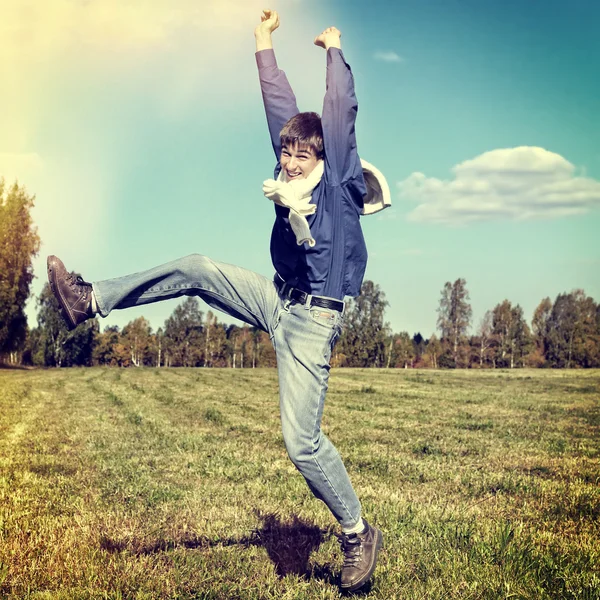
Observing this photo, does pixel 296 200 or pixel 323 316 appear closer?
pixel 296 200

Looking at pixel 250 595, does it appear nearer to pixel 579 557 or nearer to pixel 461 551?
pixel 461 551

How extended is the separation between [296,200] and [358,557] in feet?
7.45

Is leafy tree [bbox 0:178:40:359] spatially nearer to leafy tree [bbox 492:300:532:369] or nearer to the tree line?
the tree line

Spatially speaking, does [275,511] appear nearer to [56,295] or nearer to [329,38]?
[56,295]

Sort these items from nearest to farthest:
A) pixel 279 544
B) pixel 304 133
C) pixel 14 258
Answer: pixel 304 133, pixel 279 544, pixel 14 258

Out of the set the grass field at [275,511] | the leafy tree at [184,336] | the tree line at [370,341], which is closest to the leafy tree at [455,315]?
the tree line at [370,341]

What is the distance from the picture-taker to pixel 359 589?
163 inches

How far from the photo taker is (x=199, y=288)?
424 cm

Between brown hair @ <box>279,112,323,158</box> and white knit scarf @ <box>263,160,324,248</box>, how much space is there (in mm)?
283

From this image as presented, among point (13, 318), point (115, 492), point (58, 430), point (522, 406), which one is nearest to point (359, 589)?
point (115, 492)

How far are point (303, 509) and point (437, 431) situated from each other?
599 centimetres

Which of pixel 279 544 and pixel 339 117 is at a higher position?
pixel 339 117

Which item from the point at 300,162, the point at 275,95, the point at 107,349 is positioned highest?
the point at 275,95

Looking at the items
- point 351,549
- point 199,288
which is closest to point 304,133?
point 199,288
